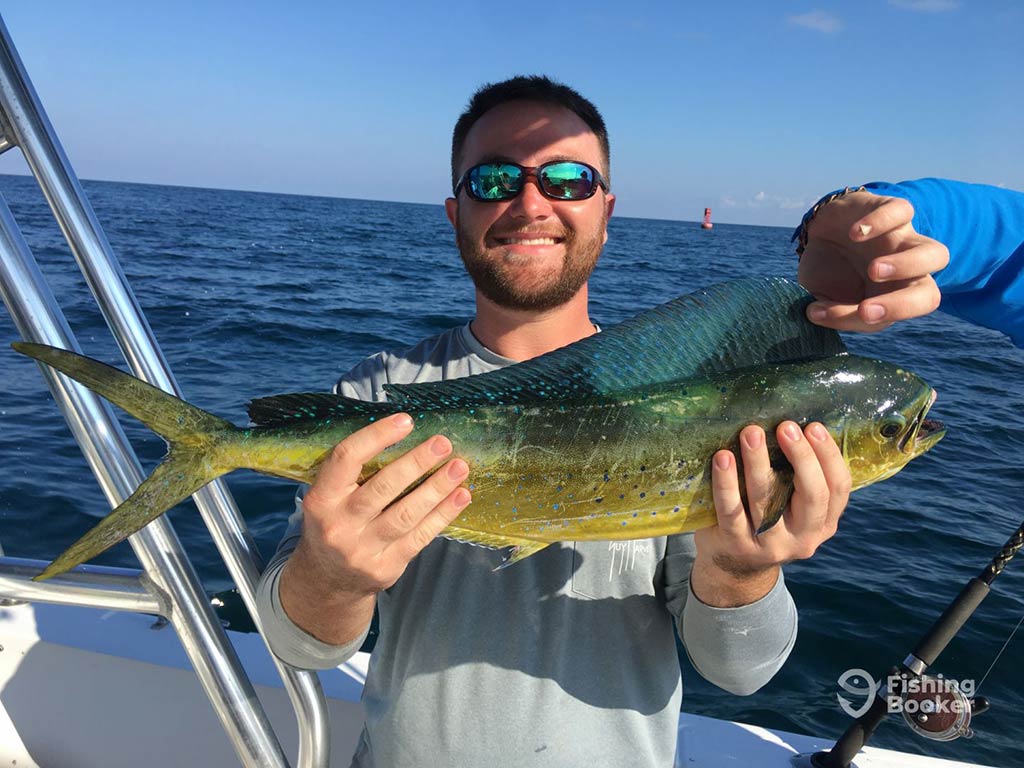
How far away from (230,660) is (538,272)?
56.8 inches

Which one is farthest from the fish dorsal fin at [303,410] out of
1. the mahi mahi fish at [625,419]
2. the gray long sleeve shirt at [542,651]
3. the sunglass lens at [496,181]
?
the sunglass lens at [496,181]

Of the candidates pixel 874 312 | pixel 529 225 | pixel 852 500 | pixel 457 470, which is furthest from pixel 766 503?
pixel 852 500

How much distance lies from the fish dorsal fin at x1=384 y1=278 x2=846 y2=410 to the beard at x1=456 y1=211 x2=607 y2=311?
62 centimetres

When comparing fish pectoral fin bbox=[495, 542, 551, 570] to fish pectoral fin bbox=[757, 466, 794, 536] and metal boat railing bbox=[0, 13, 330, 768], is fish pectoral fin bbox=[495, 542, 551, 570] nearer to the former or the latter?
fish pectoral fin bbox=[757, 466, 794, 536]

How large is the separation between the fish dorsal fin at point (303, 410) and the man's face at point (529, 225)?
2.73 feet

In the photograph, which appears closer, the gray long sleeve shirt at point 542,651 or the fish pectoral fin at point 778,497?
the fish pectoral fin at point 778,497

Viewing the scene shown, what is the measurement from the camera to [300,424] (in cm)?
170

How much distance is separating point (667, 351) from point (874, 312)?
48cm

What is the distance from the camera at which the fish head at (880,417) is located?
168 centimetres

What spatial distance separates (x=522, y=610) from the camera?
198 centimetres

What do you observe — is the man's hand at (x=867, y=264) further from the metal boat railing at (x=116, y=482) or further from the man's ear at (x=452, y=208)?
the metal boat railing at (x=116, y=482)

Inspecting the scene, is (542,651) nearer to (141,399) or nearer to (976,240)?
(141,399)

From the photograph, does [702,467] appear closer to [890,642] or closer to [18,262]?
[18,262]

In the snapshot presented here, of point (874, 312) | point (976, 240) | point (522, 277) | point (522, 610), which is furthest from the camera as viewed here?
point (522, 277)
